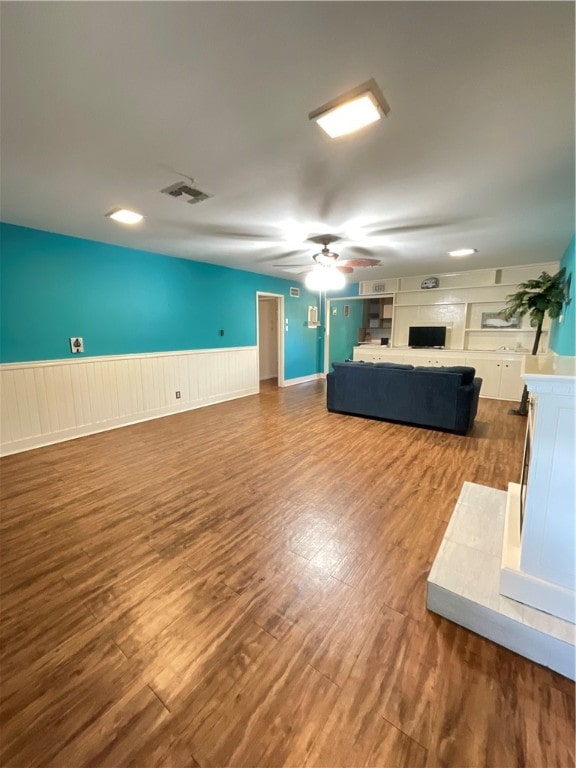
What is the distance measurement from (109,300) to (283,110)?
349cm

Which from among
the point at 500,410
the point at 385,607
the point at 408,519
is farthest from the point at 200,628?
the point at 500,410

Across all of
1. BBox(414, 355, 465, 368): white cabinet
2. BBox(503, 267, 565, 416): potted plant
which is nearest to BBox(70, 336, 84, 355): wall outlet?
BBox(503, 267, 565, 416): potted plant

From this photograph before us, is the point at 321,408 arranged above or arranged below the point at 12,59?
below

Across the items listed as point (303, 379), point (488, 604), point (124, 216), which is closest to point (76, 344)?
point (124, 216)

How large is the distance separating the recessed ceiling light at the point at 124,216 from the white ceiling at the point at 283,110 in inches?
3.2

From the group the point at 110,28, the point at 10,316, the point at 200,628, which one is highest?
the point at 110,28

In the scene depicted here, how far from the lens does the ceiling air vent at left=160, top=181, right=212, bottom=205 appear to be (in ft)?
7.82

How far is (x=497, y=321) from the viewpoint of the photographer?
6125mm

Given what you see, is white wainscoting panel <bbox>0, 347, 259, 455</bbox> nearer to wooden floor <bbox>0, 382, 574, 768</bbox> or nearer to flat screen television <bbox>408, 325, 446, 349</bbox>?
wooden floor <bbox>0, 382, 574, 768</bbox>

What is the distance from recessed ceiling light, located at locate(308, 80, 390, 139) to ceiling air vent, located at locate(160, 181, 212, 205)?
1.19m

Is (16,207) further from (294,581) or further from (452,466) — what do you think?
(452,466)

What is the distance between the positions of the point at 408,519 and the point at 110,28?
2948mm

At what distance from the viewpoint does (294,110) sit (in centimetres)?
156

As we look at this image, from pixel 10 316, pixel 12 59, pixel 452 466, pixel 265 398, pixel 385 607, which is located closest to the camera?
pixel 12 59
